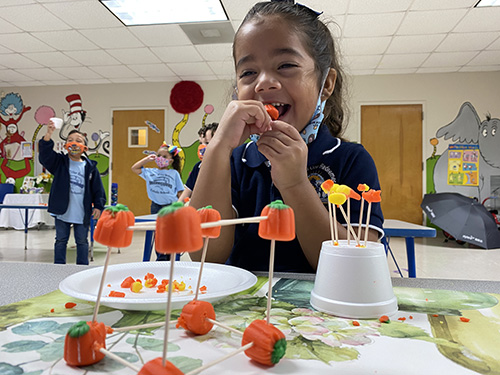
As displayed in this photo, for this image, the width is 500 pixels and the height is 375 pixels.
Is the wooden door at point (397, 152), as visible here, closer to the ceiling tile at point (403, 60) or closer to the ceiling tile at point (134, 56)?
the ceiling tile at point (403, 60)

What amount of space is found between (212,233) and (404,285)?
404mm

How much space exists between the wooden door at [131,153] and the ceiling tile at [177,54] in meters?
1.11

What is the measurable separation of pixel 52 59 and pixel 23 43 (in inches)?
19.8

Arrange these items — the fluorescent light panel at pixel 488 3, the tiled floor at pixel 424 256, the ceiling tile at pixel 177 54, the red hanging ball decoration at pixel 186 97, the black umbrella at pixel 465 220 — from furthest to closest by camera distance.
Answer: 1. the red hanging ball decoration at pixel 186 97
2. the ceiling tile at pixel 177 54
3. the black umbrella at pixel 465 220
4. the fluorescent light panel at pixel 488 3
5. the tiled floor at pixel 424 256

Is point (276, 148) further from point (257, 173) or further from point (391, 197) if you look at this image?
point (391, 197)

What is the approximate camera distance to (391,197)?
16.7 ft

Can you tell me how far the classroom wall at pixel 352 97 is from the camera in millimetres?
4930

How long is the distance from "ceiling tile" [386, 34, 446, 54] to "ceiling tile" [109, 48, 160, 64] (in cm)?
286

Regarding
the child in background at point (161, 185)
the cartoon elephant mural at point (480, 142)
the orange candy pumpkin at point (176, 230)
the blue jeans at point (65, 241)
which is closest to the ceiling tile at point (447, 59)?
the cartoon elephant mural at point (480, 142)

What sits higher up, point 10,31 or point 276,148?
point 10,31

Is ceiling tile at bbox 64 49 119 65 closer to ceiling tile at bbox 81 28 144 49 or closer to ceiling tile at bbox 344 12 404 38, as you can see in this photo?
ceiling tile at bbox 81 28 144 49

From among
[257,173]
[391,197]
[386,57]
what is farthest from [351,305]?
[391,197]

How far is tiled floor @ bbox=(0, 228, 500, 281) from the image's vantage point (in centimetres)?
284

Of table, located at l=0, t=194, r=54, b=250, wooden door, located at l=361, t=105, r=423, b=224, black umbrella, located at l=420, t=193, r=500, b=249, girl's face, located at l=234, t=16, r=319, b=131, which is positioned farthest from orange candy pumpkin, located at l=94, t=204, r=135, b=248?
table, located at l=0, t=194, r=54, b=250
